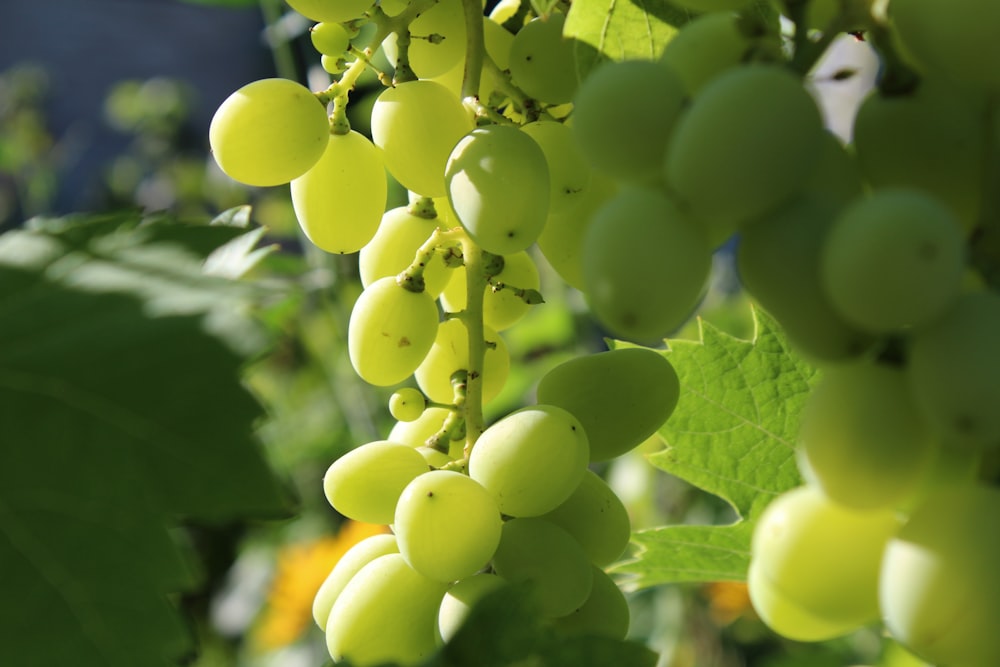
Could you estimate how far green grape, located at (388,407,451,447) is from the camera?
500mm

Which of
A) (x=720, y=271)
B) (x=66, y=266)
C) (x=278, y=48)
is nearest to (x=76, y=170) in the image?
(x=720, y=271)

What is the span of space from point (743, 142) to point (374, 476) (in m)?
0.24

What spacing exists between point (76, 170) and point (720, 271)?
14.4 feet

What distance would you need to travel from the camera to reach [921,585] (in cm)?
25

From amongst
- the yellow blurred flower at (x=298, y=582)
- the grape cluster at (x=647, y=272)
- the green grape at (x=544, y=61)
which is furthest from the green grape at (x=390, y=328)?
the yellow blurred flower at (x=298, y=582)

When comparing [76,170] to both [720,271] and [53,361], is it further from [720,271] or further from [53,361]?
[53,361]

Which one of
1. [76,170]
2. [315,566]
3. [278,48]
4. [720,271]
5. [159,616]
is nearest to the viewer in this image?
[159,616]

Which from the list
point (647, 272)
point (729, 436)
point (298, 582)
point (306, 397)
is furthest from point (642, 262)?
point (306, 397)

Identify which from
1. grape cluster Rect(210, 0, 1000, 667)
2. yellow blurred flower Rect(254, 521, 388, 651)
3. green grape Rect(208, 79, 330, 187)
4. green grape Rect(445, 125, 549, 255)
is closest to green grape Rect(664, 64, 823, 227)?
grape cluster Rect(210, 0, 1000, 667)

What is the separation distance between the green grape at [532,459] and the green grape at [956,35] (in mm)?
191

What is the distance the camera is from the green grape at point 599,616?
0.43 metres

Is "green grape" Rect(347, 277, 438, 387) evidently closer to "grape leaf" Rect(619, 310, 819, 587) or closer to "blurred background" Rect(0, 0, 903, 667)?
"blurred background" Rect(0, 0, 903, 667)

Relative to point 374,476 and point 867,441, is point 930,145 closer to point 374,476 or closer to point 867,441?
point 867,441

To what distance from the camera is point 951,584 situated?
0.25 metres
